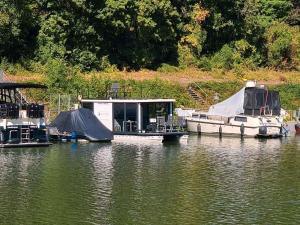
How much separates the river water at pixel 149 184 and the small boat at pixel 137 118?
217cm

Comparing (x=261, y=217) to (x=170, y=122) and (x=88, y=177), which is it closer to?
(x=88, y=177)

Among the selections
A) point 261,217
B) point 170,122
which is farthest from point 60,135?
point 261,217

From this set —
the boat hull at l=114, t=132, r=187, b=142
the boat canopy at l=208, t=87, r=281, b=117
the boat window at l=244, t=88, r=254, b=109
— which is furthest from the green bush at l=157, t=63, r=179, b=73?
the boat hull at l=114, t=132, r=187, b=142

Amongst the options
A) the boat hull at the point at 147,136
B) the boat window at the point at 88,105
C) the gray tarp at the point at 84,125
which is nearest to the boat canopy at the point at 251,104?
the boat hull at the point at 147,136

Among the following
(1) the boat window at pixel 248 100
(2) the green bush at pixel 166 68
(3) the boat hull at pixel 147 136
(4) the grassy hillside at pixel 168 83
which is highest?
(2) the green bush at pixel 166 68

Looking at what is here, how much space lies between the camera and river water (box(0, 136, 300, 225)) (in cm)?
2819

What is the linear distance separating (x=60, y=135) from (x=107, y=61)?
23588 millimetres

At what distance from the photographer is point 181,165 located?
4134cm

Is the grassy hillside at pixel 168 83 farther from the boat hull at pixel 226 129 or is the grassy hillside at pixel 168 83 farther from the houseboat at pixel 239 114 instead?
the houseboat at pixel 239 114

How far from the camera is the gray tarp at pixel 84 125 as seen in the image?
51.7 m

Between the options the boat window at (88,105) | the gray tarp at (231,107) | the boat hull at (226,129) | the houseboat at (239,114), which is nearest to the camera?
the boat window at (88,105)

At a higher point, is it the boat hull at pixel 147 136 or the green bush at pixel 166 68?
the green bush at pixel 166 68

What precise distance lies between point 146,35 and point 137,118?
23.8 meters

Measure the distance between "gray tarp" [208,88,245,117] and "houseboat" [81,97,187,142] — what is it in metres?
7.11
